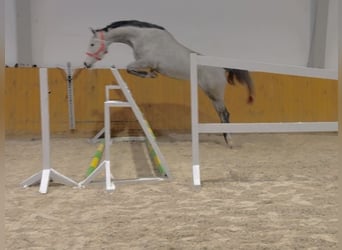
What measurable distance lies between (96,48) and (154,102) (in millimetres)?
1031

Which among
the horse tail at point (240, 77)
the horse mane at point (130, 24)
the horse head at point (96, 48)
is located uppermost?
the horse mane at point (130, 24)

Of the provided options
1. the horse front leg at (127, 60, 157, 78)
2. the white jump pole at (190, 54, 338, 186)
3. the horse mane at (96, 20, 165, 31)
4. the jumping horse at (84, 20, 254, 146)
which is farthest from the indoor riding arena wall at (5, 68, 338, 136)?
the white jump pole at (190, 54, 338, 186)

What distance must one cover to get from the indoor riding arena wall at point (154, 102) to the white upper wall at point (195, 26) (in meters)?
0.29

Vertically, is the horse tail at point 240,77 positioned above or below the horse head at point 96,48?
below

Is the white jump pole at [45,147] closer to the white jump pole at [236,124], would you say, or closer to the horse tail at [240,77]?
the white jump pole at [236,124]

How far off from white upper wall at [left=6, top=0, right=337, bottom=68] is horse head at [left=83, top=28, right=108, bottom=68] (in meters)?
0.09

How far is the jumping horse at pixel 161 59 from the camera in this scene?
15.5 feet

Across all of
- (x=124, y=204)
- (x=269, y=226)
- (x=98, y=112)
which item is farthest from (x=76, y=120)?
(x=269, y=226)

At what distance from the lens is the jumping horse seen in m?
4.73

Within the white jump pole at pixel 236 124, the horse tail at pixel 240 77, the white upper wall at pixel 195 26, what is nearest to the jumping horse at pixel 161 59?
the horse tail at pixel 240 77

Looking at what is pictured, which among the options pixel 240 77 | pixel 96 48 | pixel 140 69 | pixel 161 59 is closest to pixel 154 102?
pixel 140 69

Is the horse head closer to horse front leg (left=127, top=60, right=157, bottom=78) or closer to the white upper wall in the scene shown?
the white upper wall

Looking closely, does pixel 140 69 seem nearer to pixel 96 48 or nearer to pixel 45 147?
pixel 96 48

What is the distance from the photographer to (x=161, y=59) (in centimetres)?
486
